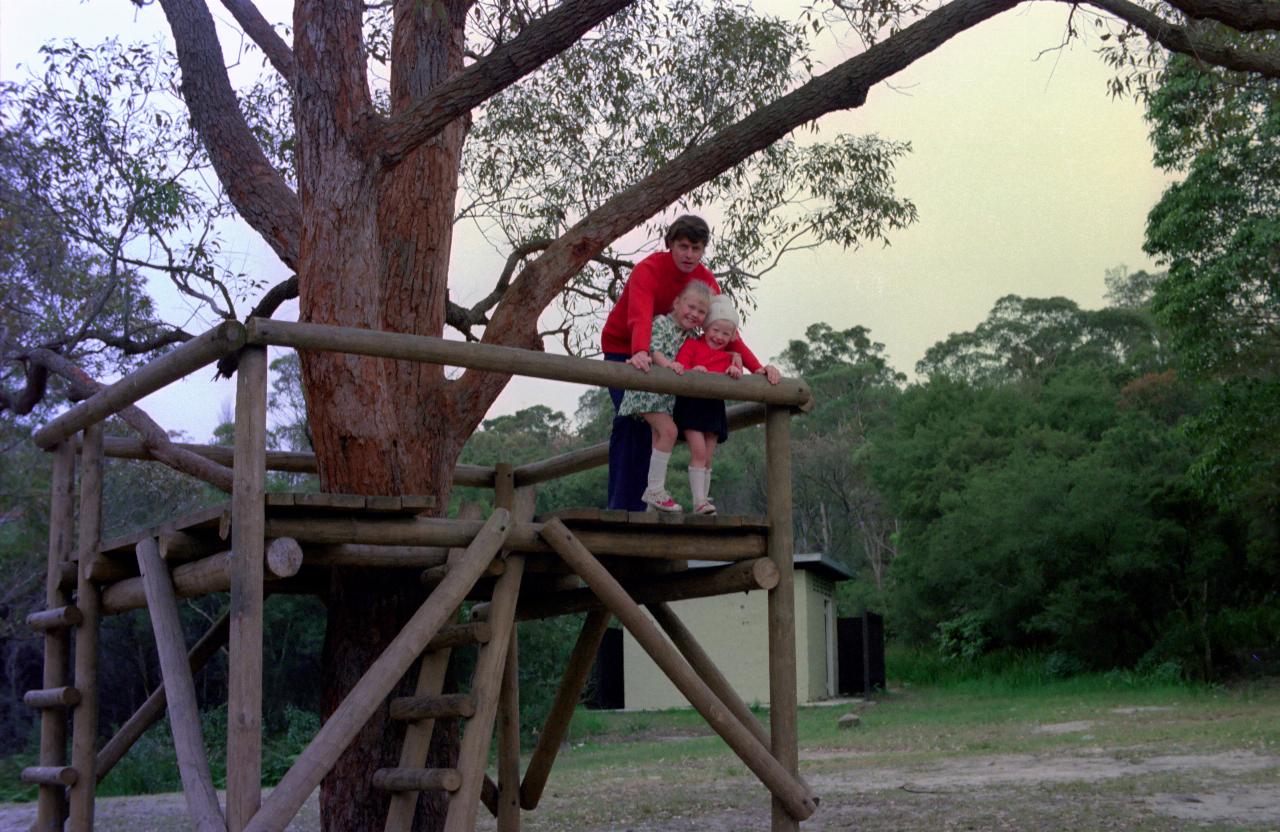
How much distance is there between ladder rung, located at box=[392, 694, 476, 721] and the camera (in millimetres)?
5629

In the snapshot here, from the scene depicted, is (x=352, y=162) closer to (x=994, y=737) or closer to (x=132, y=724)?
(x=132, y=724)

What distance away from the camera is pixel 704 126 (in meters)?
13.1

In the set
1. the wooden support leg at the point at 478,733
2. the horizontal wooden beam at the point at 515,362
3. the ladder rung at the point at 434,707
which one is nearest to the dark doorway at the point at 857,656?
the horizontal wooden beam at the point at 515,362

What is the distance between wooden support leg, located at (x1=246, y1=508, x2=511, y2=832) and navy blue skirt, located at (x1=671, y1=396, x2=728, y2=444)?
1.42m

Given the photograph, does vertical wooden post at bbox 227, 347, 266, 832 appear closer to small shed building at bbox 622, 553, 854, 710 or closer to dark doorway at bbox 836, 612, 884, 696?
small shed building at bbox 622, 553, 854, 710

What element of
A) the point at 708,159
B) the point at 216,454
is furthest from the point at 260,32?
the point at 708,159

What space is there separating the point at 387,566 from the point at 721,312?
2117 mm

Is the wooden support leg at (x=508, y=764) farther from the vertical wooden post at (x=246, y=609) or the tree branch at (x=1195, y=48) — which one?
the tree branch at (x=1195, y=48)

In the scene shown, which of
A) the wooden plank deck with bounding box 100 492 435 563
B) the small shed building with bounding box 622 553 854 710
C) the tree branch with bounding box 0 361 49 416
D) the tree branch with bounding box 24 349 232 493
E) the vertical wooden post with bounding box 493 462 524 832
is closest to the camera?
the wooden plank deck with bounding box 100 492 435 563

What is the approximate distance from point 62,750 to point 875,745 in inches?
471

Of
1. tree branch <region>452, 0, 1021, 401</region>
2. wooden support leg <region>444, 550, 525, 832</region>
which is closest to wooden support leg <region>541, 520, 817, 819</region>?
wooden support leg <region>444, 550, 525, 832</region>

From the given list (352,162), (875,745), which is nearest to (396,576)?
(352,162)

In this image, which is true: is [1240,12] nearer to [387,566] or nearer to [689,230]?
[689,230]

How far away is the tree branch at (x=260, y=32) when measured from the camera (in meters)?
8.88
